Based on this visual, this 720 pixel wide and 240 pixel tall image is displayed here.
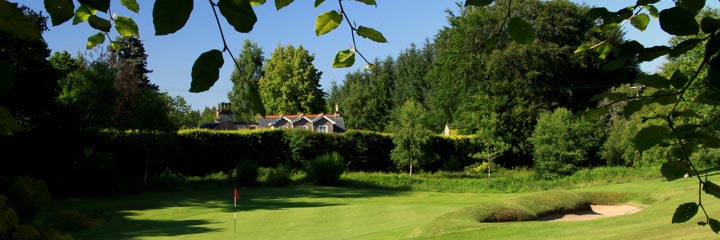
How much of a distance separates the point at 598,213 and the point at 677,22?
14.8 metres

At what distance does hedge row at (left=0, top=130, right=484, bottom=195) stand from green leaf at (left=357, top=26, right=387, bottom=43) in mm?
14914

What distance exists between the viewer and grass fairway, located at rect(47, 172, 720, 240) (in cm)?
845

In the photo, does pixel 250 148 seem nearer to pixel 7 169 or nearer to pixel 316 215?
Result: pixel 7 169

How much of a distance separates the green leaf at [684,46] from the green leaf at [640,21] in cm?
82

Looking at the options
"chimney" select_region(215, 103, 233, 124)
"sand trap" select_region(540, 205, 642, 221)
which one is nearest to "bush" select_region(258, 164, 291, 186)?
"sand trap" select_region(540, 205, 642, 221)

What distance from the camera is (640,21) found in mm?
1932

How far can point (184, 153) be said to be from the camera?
2402 centimetres

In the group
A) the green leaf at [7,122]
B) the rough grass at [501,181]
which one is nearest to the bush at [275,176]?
the rough grass at [501,181]

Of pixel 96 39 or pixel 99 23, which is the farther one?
pixel 96 39

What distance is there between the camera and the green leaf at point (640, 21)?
6.30 ft

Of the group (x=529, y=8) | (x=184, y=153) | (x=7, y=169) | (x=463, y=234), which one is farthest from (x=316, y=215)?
(x=529, y=8)

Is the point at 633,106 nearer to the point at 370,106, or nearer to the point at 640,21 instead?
the point at 640,21

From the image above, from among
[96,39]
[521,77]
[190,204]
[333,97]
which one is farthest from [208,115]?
[96,39]

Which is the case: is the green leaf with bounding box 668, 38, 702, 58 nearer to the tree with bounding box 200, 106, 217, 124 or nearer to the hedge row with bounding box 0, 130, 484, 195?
the hedge row with bounding box 0, 130, 484, 195
